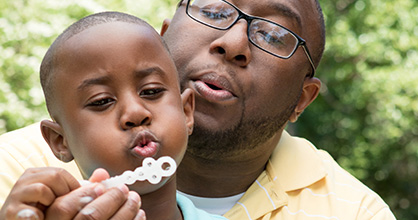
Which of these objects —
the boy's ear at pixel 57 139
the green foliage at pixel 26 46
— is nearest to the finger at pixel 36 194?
the boy's ear at pixel 57 139

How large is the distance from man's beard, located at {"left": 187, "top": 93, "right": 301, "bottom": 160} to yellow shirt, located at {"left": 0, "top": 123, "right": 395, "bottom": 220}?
0.83 ft

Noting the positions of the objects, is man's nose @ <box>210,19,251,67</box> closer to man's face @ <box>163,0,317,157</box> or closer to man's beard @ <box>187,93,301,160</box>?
man's face @ <box>163,0,317,157</box>

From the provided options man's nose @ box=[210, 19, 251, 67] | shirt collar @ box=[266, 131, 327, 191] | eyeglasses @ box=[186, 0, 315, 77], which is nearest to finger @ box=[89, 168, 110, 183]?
man's nose @ box=[210, 19, 251, 67]

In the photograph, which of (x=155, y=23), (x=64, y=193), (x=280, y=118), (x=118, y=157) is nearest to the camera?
(x=64, y=193)

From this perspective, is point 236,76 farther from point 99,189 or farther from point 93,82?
point 99,189

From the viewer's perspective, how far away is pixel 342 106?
9.48 meters

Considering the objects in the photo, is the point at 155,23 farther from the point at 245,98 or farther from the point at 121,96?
the point at 121,96

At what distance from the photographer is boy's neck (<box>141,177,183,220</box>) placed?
2119 millimetres

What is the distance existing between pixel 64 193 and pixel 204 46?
5.01ft

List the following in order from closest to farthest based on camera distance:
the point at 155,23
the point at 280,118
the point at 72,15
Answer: the point at 280,118 < the point at 72,15 < the point at 155,23

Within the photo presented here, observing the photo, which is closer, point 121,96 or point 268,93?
point 121,96

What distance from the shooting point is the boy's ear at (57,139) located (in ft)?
6.84

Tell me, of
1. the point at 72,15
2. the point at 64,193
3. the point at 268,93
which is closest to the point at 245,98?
the point at 268,93

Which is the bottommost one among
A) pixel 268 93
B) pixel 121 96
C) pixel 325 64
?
pixel 325 64
